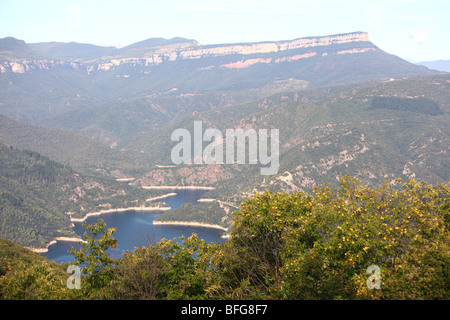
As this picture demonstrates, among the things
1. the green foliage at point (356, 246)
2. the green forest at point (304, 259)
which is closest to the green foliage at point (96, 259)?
the green forest at point (304, 259)

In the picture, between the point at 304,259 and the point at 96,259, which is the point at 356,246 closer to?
the point at 304,259

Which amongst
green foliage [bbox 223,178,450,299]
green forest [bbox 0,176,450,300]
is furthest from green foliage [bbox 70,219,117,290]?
green foliage [bbox 223,178,450,299]

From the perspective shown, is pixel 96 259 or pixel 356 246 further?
pixel 96 259

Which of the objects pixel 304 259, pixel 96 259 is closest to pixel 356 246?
pixel 304 259

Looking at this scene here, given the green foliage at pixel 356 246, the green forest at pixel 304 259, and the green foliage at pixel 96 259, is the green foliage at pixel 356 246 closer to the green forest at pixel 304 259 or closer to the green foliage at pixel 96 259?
the green forest at pixel 304 259

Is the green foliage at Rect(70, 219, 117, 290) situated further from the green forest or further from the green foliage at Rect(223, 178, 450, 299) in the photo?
the green foliage at Rect(223, 178, 450, 299)

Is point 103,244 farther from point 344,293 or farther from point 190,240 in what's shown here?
point 344,293

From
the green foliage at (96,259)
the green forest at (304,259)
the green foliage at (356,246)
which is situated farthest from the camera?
the green foliage at (96,259)

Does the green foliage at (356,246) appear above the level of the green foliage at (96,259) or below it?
above
